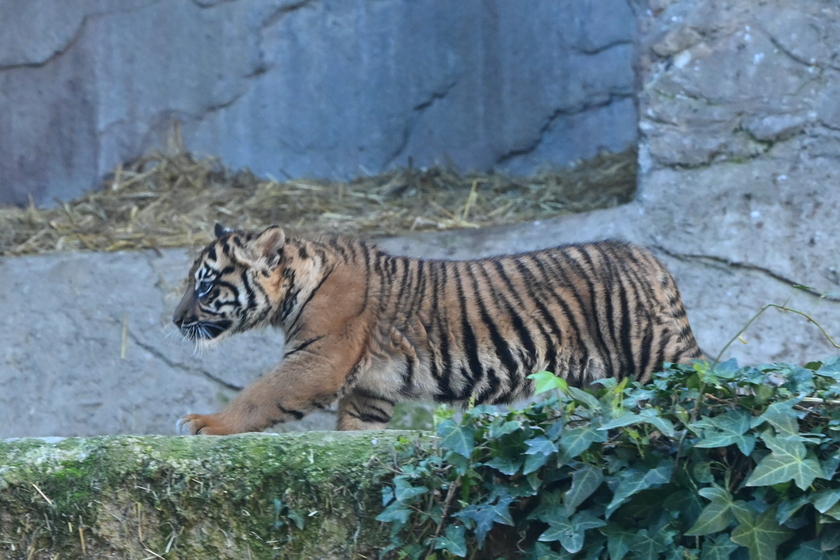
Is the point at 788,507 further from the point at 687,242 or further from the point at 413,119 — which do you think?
the point at 413,119

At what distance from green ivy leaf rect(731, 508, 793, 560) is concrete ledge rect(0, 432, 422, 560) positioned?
0.94 metres

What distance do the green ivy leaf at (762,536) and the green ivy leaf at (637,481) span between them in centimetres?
21

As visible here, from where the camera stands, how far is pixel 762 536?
2.46m

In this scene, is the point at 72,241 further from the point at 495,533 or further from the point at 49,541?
the point at 495,533

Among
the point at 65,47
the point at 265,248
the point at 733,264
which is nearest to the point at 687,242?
the point at 733,264

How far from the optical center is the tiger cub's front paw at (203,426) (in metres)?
4.14

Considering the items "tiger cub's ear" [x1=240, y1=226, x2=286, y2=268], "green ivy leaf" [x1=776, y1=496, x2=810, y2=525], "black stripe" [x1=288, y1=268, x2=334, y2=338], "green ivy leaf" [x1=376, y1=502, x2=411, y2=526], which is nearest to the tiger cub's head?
"tiger cub's ear" [x1=240, y1=226, x2=286, y2=268]

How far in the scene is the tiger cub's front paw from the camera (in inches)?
163

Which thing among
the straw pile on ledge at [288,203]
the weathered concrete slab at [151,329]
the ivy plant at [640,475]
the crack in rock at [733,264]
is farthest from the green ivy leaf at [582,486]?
the straw pile on ledge at [288,203]

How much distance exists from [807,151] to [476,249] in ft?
6.25

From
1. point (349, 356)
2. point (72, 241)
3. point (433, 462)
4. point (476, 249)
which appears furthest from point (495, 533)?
point (72, 241)

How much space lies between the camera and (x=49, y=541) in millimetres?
2951

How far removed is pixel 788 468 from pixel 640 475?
1.16 ft

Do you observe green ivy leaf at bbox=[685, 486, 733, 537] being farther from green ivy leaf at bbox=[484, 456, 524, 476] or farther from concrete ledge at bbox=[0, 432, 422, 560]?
concrete ledge at bbox=[0, 432, 422, 560]
